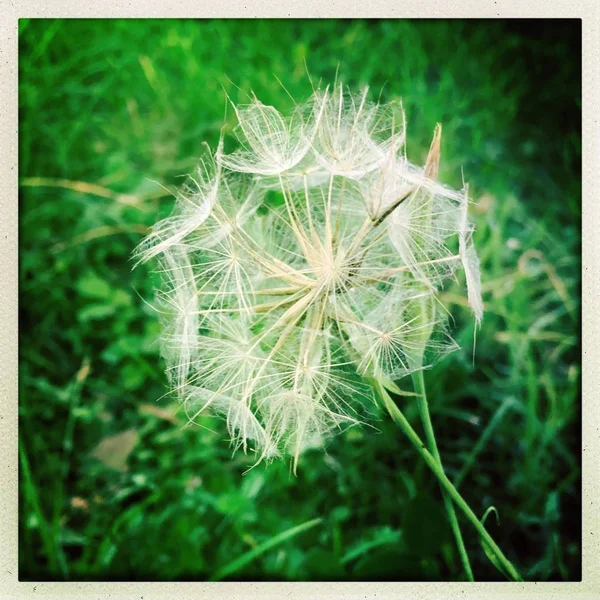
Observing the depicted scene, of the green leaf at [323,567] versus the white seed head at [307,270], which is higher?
the white seed head at [307,270]

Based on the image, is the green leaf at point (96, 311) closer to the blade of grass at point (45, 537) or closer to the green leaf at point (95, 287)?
the green leaf at point (95, 287)

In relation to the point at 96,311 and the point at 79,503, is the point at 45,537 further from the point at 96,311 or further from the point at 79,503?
the point at 96,311

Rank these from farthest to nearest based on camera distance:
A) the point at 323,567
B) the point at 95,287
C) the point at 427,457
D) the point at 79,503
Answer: the point at 95,287 → the point at 79,503 → the point at 323,567 → the point at 427,457

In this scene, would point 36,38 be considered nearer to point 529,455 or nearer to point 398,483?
point 398,483

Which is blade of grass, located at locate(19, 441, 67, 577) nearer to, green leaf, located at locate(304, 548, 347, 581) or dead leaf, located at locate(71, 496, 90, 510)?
dead leaf, located at locate(71, 496, 90, 510)

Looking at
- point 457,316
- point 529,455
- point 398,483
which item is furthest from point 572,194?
point 398,483

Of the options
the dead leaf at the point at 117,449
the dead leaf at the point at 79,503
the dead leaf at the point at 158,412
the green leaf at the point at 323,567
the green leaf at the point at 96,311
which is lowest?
the green leaf at the point at 323,567

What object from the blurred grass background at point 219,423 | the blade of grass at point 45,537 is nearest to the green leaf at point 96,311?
the blurred grass background at point 219,423

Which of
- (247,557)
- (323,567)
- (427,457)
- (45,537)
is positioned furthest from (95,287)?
(427,457)
